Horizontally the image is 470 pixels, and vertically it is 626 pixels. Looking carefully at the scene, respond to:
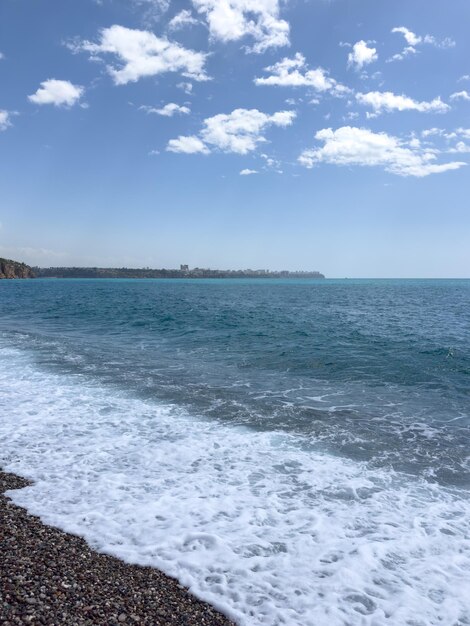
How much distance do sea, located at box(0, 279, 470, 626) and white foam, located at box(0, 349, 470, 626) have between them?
3 cm

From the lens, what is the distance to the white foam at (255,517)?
18.6 feet

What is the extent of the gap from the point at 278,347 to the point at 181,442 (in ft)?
52.1

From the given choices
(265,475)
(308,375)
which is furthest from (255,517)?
(308,375)

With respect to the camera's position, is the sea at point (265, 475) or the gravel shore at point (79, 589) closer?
the gravel shore at point (79, 589)

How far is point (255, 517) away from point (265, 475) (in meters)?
1.76

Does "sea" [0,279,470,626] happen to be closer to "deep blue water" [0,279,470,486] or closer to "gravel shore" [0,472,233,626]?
"deep blue water" [0,279,470,486]

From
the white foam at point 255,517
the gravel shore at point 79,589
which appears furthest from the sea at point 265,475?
the gravel shore at point 79,589

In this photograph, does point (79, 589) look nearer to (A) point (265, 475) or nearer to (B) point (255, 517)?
(B) point (255, 517)

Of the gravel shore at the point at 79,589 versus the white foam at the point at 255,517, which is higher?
the gravel shore at the point at 79,589

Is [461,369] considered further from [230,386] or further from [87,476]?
[87,476]

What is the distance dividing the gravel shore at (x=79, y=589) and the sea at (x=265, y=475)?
11.4 inches

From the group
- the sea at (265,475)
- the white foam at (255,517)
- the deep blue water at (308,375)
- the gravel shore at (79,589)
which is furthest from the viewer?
the deep blue water at (308,375)

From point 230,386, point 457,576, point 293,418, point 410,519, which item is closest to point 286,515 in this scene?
point 410,519

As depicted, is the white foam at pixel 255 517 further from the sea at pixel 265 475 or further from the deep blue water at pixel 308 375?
the deep blue water at pixel 308 375
